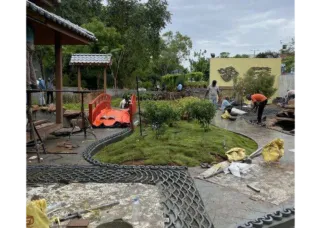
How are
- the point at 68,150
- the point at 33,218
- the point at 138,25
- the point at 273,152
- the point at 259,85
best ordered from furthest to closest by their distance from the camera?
the point at 138,25 < the point at 259,85 < the point at 68,150 < the point at 273,152 < the point at 33,218

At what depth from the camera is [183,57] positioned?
39.0 metres

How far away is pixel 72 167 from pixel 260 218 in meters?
3.14

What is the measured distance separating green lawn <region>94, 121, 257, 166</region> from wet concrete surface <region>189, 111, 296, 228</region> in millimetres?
712

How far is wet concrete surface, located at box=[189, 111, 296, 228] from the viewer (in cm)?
361

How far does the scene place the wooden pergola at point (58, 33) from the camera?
20.8 ft

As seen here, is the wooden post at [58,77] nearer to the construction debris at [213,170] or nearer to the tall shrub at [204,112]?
the tall shrub at [204,112]

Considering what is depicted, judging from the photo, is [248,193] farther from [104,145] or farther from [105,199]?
[104,145]

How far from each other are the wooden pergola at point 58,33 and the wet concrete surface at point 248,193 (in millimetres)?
4135

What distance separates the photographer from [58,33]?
8445 mm

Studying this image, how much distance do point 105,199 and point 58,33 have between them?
19.8 ft

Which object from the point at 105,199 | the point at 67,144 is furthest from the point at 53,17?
the point at 105,199

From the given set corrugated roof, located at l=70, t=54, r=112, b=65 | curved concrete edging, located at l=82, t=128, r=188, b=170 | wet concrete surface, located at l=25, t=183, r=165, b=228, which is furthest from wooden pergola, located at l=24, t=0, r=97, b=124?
corrugated roof, located at l=70, t=54, r=112, b=65

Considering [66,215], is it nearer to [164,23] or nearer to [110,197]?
[110,197]
